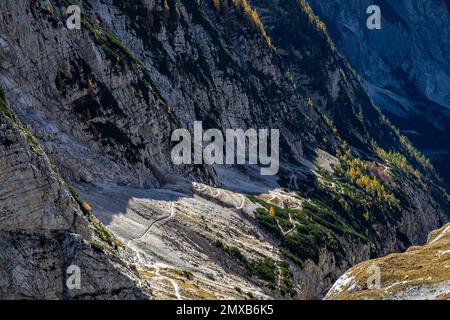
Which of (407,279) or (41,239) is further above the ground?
(41,239)

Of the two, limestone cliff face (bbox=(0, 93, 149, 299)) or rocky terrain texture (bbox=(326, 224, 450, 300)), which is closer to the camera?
rocky terrain texture (bbox=(326, 224, 450, 300))

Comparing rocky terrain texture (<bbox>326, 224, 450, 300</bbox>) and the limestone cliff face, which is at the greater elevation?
the limestone cliff face

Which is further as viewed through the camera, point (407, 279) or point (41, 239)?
point (407, 279)
